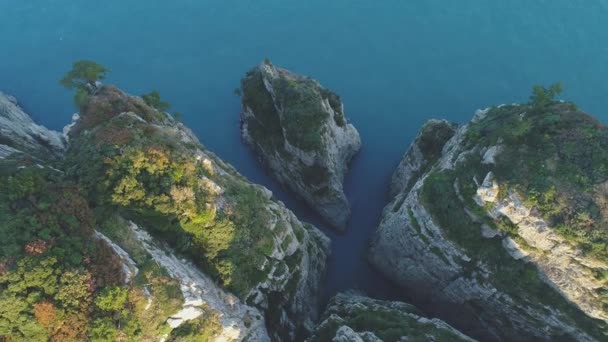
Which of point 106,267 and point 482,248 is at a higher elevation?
point 482,248

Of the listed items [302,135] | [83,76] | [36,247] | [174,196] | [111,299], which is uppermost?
[302,135]

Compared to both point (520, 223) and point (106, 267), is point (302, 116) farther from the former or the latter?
point (106, 267)

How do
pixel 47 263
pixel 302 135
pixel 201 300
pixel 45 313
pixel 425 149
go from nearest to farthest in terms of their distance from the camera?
pixel 45 313
pixel 47 263
pixel 201 300
pixel 302 135
pixel 425 149

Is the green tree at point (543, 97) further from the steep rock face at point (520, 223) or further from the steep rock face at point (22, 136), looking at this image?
the steep rock face at point (22, 136)

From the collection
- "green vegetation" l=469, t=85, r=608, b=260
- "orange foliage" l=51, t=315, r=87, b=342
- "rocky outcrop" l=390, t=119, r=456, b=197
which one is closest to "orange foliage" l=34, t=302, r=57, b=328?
"orange foliage" l=51, t=315, r=87, b=342

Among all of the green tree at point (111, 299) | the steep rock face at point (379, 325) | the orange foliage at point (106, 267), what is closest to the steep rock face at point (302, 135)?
the steep rock face at point (379, 325)

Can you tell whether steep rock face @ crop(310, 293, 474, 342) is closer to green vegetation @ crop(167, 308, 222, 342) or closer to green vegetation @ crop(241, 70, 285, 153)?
green vegetation @ crop(167, 308, 222, 342)

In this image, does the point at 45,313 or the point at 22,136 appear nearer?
the point at 45,313

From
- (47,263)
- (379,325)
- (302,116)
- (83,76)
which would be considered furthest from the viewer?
(302,116)

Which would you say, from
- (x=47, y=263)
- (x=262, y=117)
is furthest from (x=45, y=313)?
(x=262, y=117)
